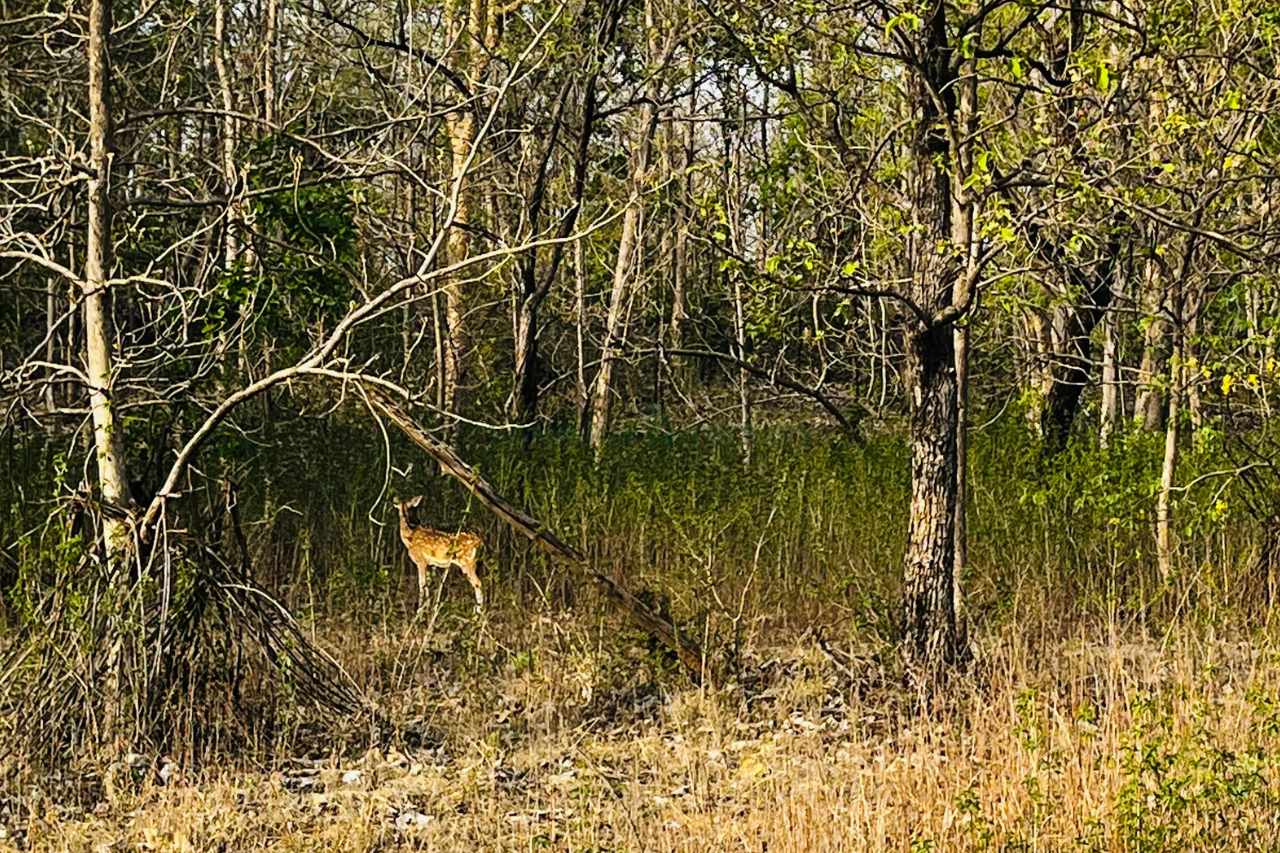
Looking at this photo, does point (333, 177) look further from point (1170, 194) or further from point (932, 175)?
point (1170, 194)

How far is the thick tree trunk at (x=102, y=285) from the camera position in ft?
19.7

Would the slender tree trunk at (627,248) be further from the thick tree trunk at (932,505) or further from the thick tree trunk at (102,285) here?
the thick tree trunk at (102,285)

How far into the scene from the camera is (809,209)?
877cm

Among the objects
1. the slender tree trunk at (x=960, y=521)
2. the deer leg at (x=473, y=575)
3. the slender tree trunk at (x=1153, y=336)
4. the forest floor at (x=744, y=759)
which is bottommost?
the forest floor at (x=744, y=759)

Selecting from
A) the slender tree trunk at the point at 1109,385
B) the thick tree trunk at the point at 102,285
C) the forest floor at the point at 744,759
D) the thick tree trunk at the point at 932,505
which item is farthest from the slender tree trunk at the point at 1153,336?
the thick tree trunk at the point at 102,285

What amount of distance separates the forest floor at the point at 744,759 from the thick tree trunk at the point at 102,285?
111 centimetres

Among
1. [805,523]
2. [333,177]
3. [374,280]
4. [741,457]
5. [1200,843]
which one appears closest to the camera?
[1200,843]

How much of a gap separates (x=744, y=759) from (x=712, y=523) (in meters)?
2.56

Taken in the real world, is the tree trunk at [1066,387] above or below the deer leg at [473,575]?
above

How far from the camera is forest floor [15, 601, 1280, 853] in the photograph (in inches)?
197

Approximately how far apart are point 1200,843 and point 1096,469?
393 centimetres

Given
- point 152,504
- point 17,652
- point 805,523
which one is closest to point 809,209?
point 805,523

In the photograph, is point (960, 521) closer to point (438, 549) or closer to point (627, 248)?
point (438, 549)

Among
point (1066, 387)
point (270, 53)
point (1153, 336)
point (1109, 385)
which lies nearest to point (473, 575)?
point (1109, 385)
